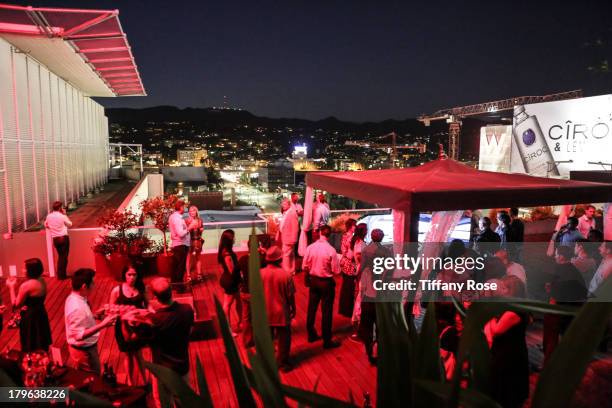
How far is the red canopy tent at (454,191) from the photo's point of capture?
15.0 feet

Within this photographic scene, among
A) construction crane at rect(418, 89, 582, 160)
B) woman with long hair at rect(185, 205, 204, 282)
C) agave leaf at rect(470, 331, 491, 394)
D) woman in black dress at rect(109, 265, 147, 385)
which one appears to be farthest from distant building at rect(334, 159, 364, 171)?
agave leaf at rect(470, 331, 491, 394)

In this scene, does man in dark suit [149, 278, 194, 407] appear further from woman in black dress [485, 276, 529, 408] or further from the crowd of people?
woman in black dress [485, 276, 529, 408]

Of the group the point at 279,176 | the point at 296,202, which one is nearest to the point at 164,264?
the point at 296,202

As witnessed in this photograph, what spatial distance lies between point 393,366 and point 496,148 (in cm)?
2272

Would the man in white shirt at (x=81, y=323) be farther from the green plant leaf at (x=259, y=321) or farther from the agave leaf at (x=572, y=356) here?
the agave leaf at (x=572, y=356)

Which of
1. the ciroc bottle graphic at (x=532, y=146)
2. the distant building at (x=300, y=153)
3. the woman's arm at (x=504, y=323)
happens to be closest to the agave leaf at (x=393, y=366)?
the woman's arm at (x=504, y=323)

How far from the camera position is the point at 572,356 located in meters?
0.57

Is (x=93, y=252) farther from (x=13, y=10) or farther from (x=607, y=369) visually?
(x=607, y=369)

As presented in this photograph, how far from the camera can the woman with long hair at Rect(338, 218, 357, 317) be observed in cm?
561

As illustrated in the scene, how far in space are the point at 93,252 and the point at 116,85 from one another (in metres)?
10.5

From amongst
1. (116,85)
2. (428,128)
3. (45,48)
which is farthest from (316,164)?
(45,48)

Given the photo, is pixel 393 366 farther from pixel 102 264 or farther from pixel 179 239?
pixel 102 264

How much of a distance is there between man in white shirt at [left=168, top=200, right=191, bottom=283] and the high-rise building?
398 centimetres

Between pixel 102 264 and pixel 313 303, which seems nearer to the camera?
pixel 313 303
